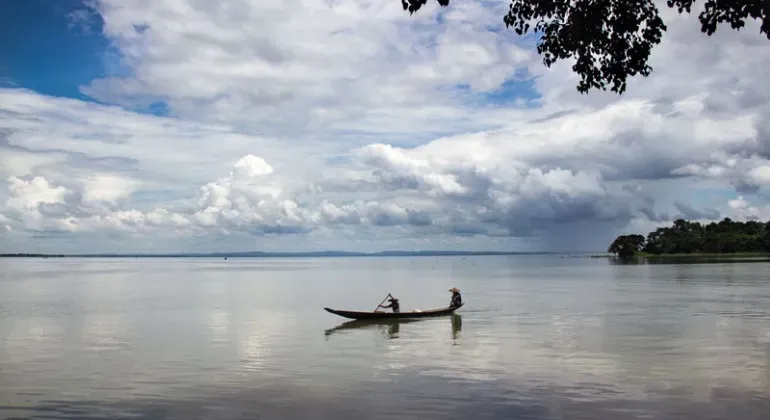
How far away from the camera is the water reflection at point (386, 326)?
37.7m

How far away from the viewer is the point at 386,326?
40625mm

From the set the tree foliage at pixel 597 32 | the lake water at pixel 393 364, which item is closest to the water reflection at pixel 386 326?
the lake water at pixel 393 364

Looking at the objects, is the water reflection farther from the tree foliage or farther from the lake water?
the tree foliage

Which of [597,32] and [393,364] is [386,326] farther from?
[597,32]

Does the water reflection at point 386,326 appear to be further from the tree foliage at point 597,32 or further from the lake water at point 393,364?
the tree foliage at point 597,32

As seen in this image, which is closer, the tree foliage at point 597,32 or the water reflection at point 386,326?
the tree foliage at point 597,32

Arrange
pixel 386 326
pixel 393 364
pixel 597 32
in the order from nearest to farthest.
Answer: pixel 597 32 < pixel 393 364 < pixel 386 326

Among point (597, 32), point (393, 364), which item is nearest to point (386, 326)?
point (393, 364)

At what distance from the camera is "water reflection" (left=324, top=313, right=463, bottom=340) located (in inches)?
1484

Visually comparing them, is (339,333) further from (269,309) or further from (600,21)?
(600,21)

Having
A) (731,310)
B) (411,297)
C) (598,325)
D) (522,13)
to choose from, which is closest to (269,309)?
(411,297)

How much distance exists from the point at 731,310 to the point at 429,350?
27765mm

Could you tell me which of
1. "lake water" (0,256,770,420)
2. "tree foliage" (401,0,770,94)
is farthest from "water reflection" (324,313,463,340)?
"tree foliage" (401,0,770,94)

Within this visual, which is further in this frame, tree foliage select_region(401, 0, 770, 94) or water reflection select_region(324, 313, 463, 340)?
water reflection select_region(324, 313, 463, 340)
